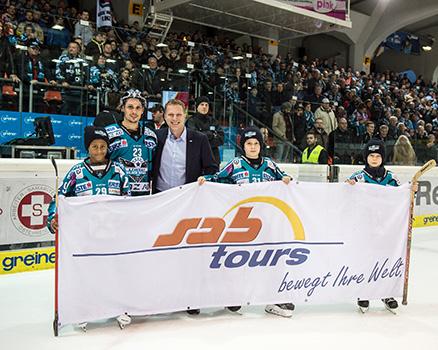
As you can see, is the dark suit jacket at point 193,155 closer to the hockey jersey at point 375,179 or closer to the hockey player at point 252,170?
the hockey player at point 252,170

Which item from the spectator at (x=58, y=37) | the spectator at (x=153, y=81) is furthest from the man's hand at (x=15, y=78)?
the spectator at (x=153, y=81)

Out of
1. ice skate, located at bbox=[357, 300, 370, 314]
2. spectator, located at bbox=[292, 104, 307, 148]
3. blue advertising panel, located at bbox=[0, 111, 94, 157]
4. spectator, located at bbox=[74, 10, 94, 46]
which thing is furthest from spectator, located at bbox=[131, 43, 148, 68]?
ice skate, located at bbox=[357, 300, 370, 314]

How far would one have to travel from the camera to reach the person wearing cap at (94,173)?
3.05m

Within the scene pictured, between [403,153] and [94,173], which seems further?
[403,153]

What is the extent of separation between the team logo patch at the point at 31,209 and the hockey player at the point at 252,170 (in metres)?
1.72

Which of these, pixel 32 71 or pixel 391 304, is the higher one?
pixel 32 71

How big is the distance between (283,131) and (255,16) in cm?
622

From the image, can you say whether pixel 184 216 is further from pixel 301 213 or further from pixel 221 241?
pixel 301 213

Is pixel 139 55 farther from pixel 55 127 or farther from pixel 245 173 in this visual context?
pixel 245 173

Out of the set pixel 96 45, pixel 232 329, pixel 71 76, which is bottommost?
pixel 232 329

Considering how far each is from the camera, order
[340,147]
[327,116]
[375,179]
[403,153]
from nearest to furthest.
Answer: [375,179] → [340,147] → [403,153] → [327,116]

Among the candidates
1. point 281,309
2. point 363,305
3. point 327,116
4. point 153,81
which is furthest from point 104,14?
point 363,305

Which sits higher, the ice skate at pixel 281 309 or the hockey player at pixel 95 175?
the hockey player at pixel 95 175

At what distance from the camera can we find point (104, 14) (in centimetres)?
1076
